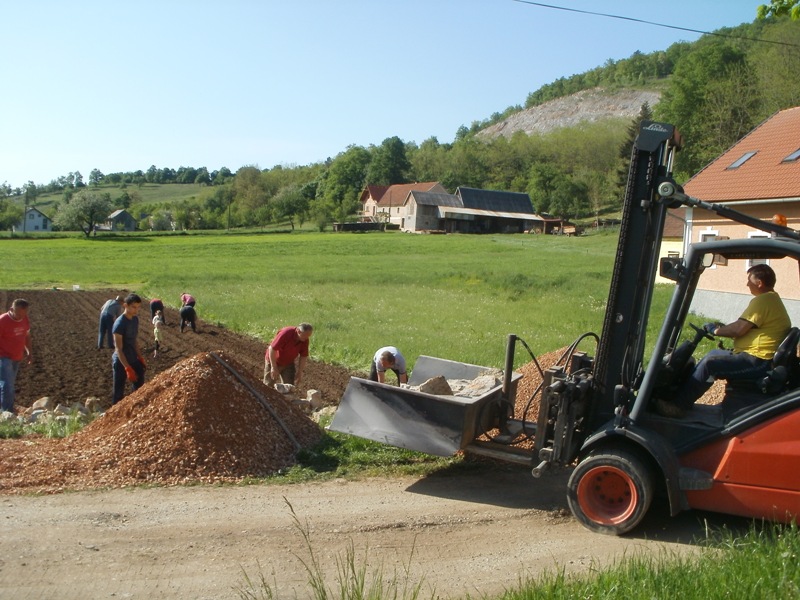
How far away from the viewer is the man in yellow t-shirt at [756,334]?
6.21 metres

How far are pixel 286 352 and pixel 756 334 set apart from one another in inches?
277

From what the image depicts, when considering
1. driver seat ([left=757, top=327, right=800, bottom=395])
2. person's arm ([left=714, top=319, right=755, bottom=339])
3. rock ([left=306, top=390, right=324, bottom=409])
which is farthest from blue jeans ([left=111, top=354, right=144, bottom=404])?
driver seat ([left=757, top=327, right=800, bottom=395])

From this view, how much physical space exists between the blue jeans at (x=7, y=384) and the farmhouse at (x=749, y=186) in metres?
14.8

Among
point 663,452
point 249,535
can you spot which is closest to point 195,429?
point 249,535

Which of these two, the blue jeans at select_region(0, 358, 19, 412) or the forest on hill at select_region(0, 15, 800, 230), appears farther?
the forest on hill at select_region(0, 15, 800, 230)

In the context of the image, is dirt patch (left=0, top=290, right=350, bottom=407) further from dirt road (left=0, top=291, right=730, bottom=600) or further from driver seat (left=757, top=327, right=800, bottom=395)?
driver seat (left=757, top=327, right=800, bottom=395)

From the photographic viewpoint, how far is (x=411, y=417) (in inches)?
286

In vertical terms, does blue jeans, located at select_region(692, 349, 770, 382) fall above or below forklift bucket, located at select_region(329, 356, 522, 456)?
above

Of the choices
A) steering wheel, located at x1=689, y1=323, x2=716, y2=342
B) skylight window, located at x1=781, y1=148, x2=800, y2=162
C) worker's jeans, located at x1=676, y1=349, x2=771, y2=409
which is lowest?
worker's jeans, located at x1=676, y1=349, x2=771, y2=409

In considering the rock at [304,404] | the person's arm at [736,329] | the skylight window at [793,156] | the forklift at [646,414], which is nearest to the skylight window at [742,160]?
the skylight window at [793,156]

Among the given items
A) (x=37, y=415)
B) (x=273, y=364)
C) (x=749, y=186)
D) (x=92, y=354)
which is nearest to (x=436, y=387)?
(x=273, y=364)

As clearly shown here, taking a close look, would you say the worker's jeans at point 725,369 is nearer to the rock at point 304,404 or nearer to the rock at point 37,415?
the rock at point 304,404

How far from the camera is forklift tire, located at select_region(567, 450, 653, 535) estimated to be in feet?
20.6

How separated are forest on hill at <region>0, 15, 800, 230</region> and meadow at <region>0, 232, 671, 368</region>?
14.0 metres
